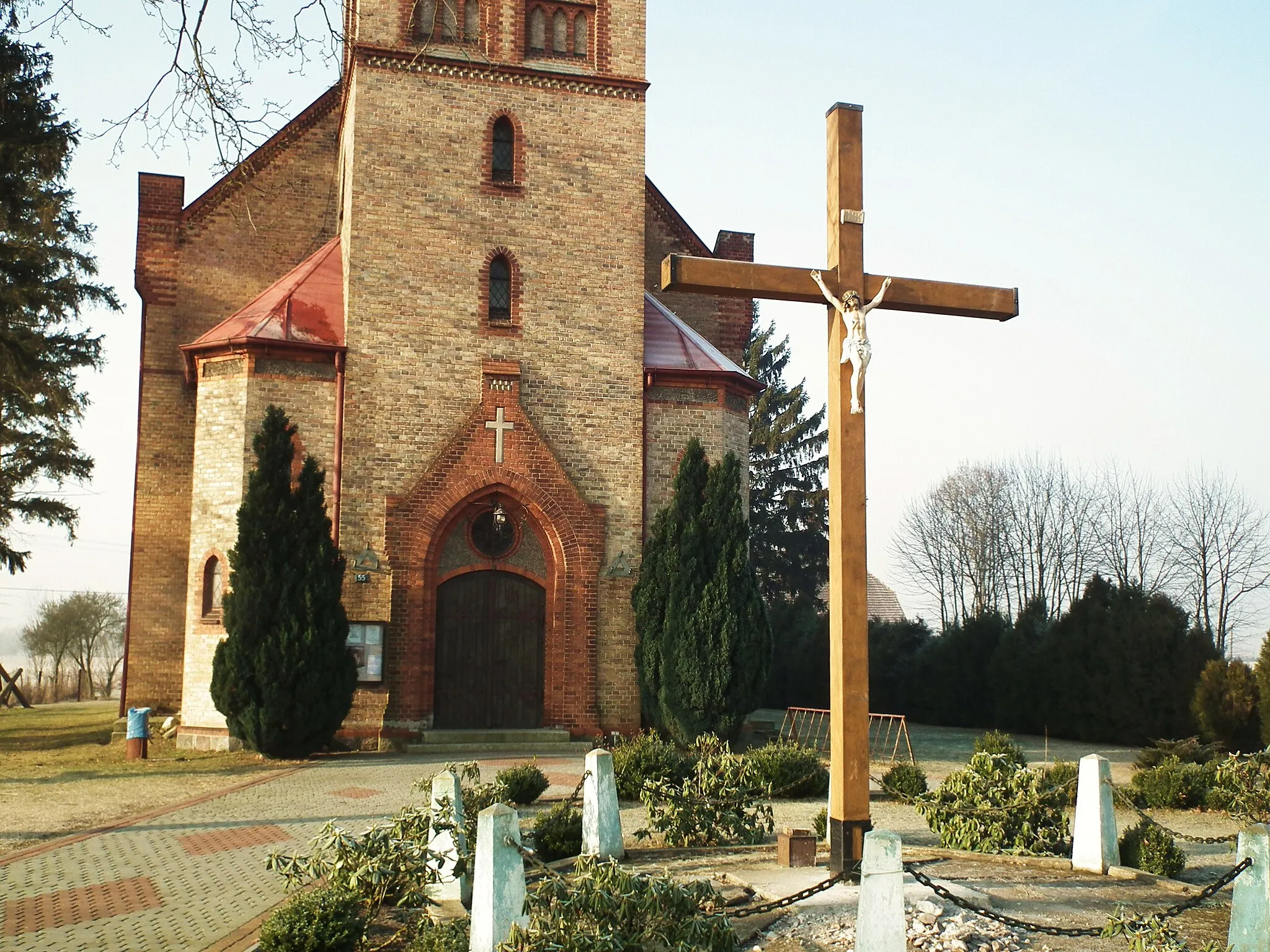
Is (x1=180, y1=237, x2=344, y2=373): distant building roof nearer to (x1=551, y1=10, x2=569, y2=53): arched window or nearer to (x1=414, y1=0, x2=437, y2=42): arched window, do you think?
(x1=414, y1=0, x2=437, y2=42): arched window

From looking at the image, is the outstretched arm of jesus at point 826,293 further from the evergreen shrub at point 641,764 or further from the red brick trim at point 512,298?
the red brick trim at point 512,298

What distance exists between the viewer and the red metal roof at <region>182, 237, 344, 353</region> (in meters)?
17.8

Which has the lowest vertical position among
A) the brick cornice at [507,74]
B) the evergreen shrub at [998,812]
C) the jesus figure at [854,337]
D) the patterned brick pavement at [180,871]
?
the patterned brick pavement at [180,871]

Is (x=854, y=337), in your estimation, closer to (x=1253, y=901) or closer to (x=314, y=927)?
(x=1253, y=901)

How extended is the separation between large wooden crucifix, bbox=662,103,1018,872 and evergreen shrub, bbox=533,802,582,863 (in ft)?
7.54

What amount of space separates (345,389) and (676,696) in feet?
22.6

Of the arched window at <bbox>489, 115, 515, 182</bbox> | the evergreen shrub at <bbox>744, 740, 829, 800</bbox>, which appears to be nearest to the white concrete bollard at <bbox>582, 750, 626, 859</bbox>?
the evergreen shrub at <bbox>744, 740, 829, 800</bbox>

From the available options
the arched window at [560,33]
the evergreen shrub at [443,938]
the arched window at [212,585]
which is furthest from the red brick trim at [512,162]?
the evergreen shrub at [443,938]

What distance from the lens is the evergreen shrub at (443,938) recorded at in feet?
19.6

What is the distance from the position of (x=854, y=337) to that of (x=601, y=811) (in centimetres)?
389

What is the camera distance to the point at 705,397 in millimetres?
19219

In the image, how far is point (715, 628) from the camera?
17172 mm

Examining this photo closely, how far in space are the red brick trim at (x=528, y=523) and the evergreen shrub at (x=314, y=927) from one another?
1082cm

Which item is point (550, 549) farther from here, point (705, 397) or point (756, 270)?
point (756, 270)
